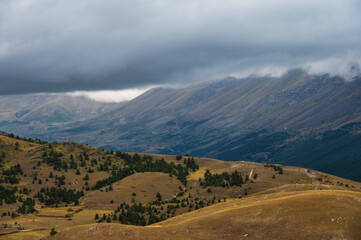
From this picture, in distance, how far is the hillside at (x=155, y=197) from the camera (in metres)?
55.3

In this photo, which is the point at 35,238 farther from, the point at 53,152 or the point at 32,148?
the point at 32,148

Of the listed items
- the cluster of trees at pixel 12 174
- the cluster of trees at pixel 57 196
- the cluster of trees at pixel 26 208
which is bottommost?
the cluster of trees at pixel 57 196

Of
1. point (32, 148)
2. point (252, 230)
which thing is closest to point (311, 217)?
point (252, 230)

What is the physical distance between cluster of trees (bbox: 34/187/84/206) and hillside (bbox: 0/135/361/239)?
1.26 ft

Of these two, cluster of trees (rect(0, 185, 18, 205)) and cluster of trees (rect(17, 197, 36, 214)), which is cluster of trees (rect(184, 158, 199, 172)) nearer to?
cluster of trees (rect(17, 197, 36, 214))

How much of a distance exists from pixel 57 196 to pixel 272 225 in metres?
104

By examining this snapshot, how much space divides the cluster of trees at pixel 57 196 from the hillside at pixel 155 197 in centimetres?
38

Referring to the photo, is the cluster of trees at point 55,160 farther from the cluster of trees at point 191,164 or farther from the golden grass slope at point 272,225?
the golden grass slope at point 272,225

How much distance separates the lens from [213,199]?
111 meters

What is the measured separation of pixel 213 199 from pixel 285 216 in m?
57.0

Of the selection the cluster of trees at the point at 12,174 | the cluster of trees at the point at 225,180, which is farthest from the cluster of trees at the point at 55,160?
the cluster of trees at the point at 225,180

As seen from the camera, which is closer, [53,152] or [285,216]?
[285,216]

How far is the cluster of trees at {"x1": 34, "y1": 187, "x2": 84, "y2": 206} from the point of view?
130 m

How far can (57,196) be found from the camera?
134 m
